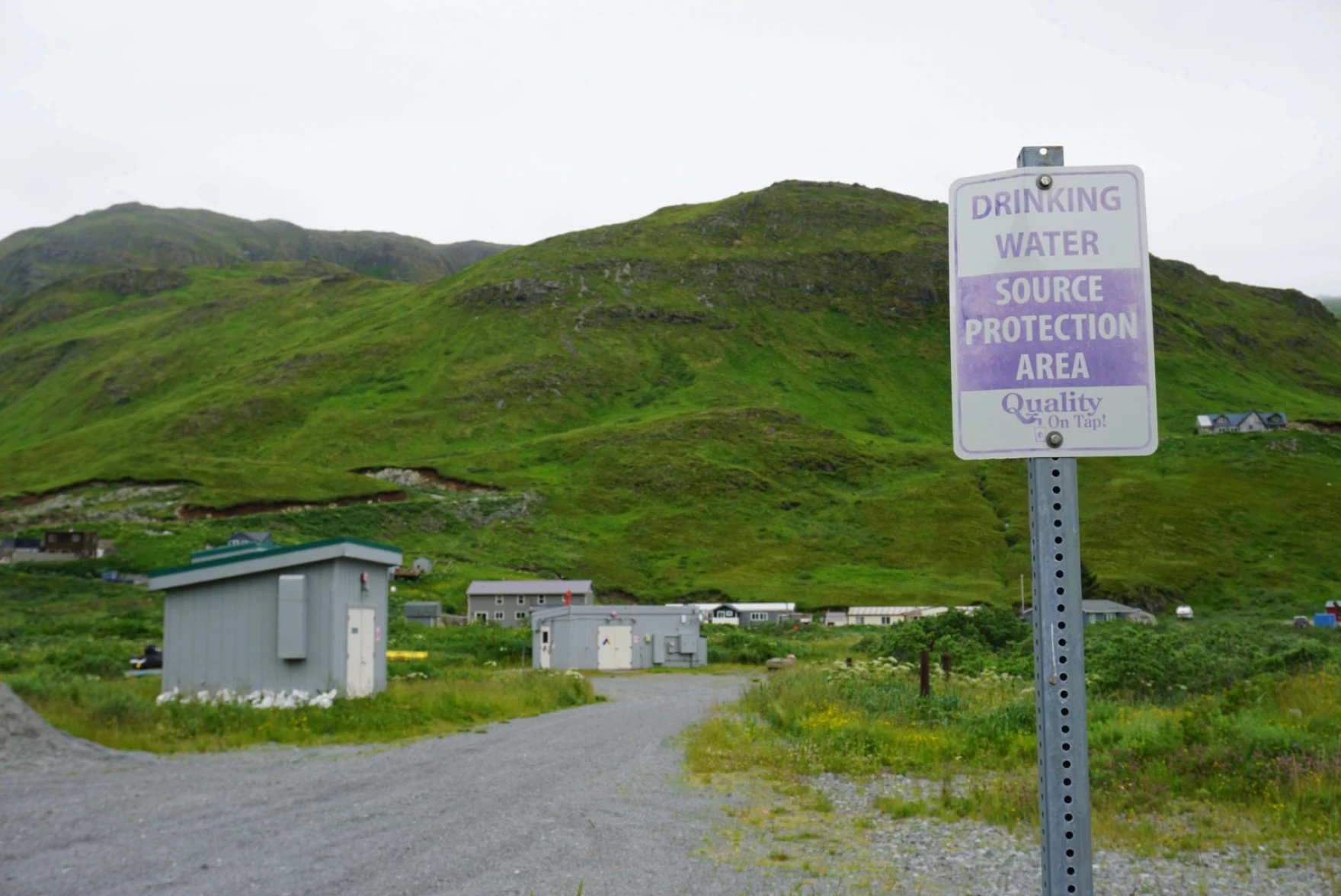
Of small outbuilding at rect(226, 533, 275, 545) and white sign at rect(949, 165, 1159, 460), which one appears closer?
white sign at rect(949, 165, 1159, 460)

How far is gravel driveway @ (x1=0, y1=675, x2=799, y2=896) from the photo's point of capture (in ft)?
27.4

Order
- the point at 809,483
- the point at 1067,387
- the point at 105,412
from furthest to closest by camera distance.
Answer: the point at 105,412 → the point at 809,483 → the point at 1067,387

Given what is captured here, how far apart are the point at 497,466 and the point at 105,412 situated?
90.5 meters

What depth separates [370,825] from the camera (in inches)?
418

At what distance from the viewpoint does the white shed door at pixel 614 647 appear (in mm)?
50094

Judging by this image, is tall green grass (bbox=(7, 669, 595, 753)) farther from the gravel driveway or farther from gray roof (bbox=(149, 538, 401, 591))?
gray roof (bbox=(149, 538, 401, 591))

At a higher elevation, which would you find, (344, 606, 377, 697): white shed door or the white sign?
the white sign

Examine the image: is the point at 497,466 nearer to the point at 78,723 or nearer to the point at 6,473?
the point at 6,473

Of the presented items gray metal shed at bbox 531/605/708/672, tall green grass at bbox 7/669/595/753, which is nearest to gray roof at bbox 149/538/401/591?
tall green grass at bbox 7/669/595/753

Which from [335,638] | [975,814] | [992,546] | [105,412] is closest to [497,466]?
[992,546]

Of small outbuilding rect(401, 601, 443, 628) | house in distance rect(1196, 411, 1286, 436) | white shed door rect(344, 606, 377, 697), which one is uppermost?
house in distance rect(1196, 411, 1286, 436)

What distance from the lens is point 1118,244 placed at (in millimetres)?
2682

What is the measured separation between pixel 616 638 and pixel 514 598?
1190 inches

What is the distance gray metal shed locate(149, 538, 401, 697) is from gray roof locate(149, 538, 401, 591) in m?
0.02
